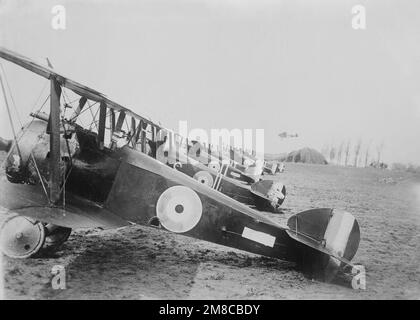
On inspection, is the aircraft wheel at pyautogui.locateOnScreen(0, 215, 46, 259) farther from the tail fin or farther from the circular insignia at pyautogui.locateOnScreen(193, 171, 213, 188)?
the circular insignia at pyautogui.locateOnScreen(193, 171, 213, 188)

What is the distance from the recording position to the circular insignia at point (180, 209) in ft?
13.2

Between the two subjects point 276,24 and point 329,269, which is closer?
point 329,269

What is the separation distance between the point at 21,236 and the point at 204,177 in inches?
199

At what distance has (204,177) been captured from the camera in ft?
27.7

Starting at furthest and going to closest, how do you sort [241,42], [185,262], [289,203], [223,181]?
[289,203]
[223,181]
[241,42]
[185,262]

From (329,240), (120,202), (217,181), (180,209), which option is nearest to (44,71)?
(120,202)

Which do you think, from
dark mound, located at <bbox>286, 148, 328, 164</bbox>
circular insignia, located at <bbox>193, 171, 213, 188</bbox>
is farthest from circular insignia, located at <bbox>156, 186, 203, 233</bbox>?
dark mound, located at <bbox>286, 148, 328, 164</bbox>

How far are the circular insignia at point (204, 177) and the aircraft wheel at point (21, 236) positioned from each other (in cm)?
490

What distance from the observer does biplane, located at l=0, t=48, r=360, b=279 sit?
3.83 metres

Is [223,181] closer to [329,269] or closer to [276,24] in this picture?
Answer: [276,24]
